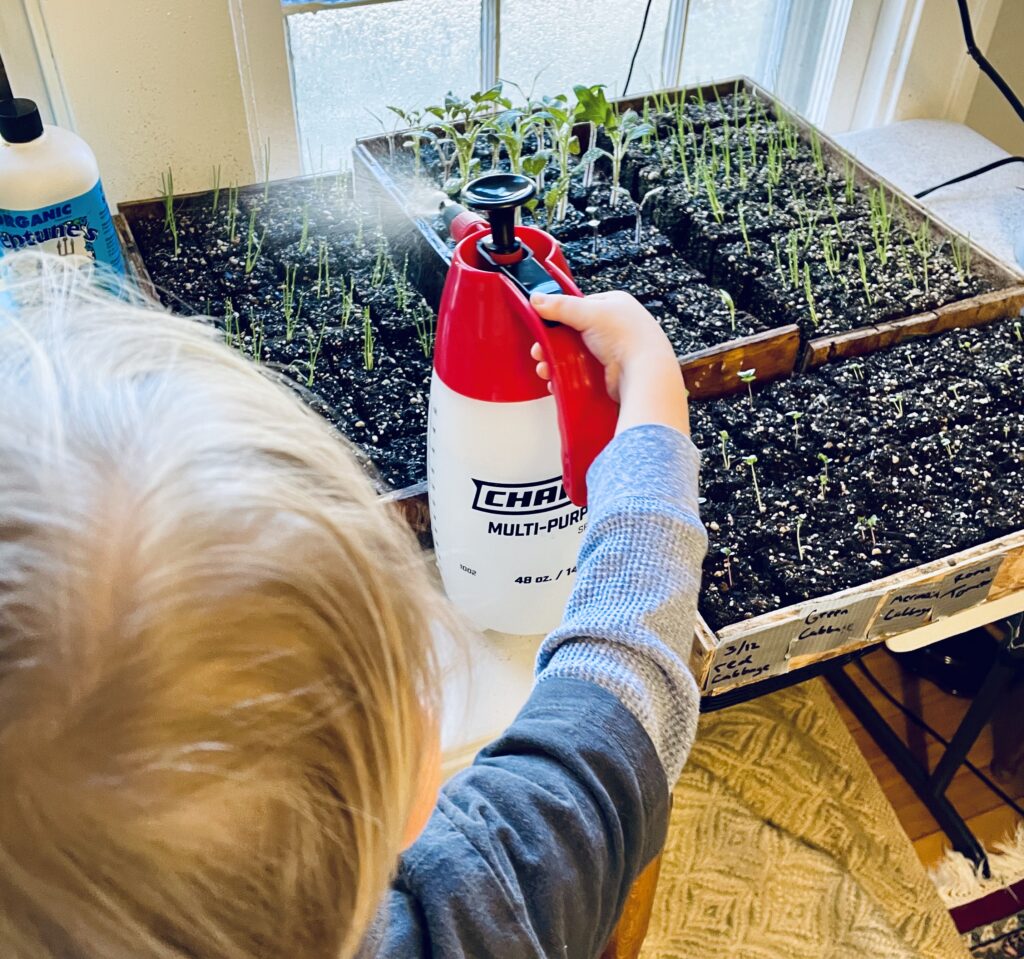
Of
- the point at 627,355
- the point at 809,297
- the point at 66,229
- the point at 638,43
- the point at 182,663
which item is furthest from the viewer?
the point at 638,43

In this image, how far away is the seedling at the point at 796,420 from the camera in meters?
1.00

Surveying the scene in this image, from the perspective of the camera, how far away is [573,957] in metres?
0.59

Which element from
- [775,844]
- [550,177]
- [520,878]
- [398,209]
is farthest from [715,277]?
[520,878]

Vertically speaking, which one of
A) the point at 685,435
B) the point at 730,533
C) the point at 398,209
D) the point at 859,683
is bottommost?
the point at 859,683

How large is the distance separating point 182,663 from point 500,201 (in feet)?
1.29

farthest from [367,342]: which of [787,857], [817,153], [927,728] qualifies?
[927,728]

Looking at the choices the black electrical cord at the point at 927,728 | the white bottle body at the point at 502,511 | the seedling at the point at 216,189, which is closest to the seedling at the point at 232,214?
the seedling at the point at 216,189

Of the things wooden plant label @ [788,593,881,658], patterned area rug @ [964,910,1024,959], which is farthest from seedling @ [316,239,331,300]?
patterned area rug @ [964,910,1024,959]

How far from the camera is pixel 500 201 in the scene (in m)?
Result: 0.66

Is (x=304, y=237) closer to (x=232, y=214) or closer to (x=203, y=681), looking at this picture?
(x=232, y=214)

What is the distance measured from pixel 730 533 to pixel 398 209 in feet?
1.70

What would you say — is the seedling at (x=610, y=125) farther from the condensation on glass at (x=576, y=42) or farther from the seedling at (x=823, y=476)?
the seedling at (x=823, y=476)

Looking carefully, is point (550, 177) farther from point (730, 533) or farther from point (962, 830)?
point (962, 830)

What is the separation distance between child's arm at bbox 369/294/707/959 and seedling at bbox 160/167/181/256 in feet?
2.12
